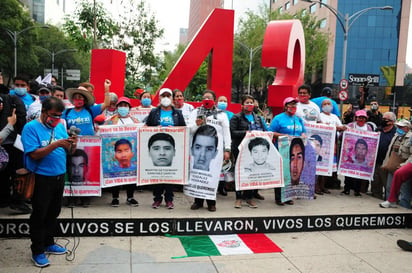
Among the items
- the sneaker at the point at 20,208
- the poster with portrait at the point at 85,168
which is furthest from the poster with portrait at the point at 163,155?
the sneaker at the point at 20,208

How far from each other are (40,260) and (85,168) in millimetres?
1826

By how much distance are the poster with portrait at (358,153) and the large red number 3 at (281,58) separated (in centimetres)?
212

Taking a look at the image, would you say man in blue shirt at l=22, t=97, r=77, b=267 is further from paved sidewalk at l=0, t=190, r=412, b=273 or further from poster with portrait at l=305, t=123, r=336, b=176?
poster with portrait at l=305, t=123, r=336, b=176

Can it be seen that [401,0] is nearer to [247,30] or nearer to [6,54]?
[247,30]

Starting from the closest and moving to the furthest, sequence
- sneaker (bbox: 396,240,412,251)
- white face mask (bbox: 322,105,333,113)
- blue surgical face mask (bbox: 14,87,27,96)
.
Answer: sneaker (bbox: 396,240,412,251)
blue surgical face mask (bbox: 14,87,27,96)
white face mask (bbox: 322,105,333,113)

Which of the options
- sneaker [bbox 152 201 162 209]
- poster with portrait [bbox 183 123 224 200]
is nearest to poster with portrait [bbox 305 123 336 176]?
poster with portrait [bbox 183 123 224 200]

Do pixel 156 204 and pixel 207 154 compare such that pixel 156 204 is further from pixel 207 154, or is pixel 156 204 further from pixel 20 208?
pixel 20 208

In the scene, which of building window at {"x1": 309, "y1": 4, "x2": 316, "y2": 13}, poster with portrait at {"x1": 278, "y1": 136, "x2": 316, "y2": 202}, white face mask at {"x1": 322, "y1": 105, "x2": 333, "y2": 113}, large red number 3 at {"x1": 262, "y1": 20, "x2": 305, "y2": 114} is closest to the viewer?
poster with portrait at {"x1": 278, "y1": 136, "x2": 316, "y2": 202}

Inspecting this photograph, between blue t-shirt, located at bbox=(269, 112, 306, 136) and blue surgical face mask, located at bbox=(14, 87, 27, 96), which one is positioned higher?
blue surgical face mask, located at bbox=(14, 87, 27, 96)

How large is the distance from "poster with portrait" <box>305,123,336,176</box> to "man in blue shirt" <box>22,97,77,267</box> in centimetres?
450

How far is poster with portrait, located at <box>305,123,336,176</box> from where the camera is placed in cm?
680

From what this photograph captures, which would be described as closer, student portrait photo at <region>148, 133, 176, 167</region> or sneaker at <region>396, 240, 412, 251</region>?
sneaker at <region>396, 240, 412, 251</region>

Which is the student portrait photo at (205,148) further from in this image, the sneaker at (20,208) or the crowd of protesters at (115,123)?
the sneaker at (20,208)

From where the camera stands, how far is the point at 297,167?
6.23 metres
